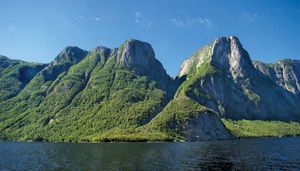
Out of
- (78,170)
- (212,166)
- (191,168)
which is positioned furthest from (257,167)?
(78,170)

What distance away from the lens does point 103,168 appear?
98.2 m

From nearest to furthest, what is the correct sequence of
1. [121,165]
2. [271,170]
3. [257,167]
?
[271,170]
[257,167]
[121,165]

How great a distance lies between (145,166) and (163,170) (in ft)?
31.9

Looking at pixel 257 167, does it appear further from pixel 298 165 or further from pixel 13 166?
pixel 13 166

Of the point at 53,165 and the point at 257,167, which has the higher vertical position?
the point at 257,167

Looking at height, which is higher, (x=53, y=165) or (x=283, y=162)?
(x=283, y=162)

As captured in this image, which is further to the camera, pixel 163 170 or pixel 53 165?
pixel 53 165

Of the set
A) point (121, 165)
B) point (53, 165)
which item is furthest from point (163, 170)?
point (53, 165)

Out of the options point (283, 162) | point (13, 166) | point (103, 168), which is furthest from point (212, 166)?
point (13, 166)

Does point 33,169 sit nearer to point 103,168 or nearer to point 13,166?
point 13,166

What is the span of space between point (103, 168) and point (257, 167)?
47266 mm

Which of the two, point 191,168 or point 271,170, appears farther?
point 191,168

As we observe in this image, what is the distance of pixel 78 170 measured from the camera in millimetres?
95188

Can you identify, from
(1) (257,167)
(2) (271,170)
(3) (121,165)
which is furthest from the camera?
(3) (121,165)
